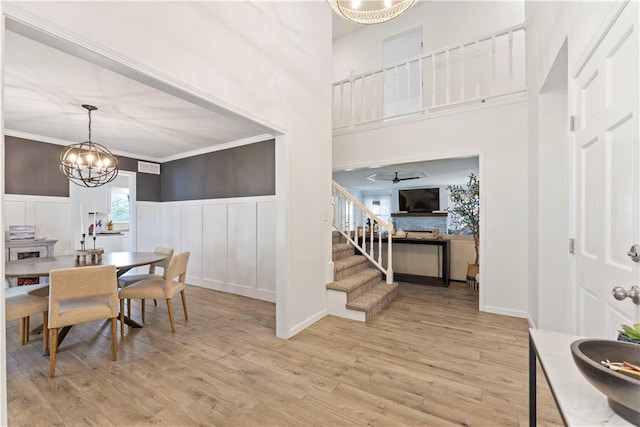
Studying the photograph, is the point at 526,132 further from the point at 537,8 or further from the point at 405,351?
the point at 405,351

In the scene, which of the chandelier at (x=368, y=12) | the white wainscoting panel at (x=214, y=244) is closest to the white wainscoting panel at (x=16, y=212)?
the white wainscoting panel at (x=214, y=244)

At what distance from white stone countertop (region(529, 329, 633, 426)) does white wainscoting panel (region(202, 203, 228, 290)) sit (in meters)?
4.42

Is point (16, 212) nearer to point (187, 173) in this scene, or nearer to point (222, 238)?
point (187, 173)

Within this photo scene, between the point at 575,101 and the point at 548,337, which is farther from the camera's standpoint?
the point at 575,101

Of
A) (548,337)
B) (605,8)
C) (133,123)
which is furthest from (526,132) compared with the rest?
(133,123)

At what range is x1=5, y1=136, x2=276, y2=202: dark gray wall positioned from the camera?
4.13 m

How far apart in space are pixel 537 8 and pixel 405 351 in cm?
361

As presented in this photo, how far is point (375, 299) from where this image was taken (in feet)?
11.4

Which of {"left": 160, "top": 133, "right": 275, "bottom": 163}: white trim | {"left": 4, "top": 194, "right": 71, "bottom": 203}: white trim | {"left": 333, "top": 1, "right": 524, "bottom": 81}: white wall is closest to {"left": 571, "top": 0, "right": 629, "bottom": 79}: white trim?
{"left": 160, "top": 133, "right": 275, "bottom": 163}: white trim

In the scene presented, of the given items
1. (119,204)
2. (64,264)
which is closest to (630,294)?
(64,264)

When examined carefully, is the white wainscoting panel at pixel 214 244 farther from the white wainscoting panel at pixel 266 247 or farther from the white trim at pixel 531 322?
the white trim at pixel 531 322

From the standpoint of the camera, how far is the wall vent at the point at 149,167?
5.44 m

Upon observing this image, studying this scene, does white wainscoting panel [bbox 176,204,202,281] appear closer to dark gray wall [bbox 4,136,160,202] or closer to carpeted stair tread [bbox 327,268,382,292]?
dark gray wall [bbox 4,136,160,202]

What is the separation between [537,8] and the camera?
2.77m
